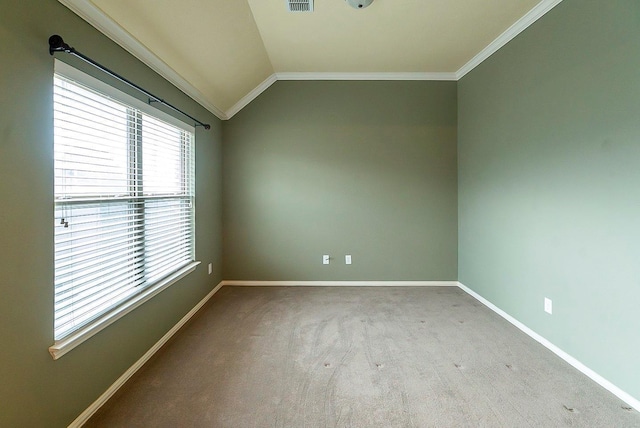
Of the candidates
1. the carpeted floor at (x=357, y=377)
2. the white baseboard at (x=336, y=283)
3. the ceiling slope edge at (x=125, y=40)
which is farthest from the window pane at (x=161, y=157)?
the white baseboard at (x=336, y=283)

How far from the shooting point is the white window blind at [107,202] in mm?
1474

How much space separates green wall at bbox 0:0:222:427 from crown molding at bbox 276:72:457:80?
2317mm

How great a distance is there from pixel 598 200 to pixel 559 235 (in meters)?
0.41

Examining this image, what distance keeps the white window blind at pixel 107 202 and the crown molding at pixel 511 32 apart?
10.8 ft

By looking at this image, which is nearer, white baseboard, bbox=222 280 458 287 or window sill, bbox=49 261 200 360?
window sill, bbox=49 261 200 360

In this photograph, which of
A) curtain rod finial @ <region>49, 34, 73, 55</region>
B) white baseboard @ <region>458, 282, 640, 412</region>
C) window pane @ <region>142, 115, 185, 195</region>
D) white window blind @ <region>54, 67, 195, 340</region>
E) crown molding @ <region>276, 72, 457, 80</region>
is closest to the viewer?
curtain rod finial @ <region>49, 34, 73, 55</region>

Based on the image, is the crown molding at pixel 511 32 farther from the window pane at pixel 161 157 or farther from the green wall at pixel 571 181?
the window pane at pixel 161 157

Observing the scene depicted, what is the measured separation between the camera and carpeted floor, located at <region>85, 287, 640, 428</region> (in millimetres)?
1562

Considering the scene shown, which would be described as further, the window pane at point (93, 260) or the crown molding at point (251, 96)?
the crown molding at point (251, 96)

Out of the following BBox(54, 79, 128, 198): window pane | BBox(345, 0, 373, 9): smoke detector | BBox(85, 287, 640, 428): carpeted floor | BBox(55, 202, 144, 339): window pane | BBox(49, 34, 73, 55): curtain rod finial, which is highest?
BBox(345, 0, 373, 9): smoke detector

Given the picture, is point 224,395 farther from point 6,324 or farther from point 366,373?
point 6,324

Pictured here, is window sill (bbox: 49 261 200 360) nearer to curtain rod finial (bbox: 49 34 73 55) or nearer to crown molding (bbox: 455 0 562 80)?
curtain rod finial (bbox: 49 34 73 55)

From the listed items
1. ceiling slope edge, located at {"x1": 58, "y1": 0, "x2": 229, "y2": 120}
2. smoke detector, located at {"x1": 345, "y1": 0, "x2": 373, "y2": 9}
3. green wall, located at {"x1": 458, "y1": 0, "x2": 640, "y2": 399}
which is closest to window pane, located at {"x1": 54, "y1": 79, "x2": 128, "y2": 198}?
ceiling slope edge, located at {"x1": 58, "y1": 0, "x2": 229, "y2": 120}

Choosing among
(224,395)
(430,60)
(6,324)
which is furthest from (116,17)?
(430,60)
